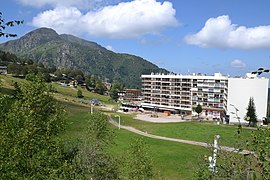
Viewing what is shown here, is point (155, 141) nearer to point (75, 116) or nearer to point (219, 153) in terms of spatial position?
point (75, 116)

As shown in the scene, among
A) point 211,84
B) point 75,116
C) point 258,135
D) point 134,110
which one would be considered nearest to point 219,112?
point 211,84

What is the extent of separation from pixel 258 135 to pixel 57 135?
1445cm

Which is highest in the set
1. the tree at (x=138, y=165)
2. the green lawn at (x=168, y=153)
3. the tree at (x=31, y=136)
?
the tree at (x=31, y=136)

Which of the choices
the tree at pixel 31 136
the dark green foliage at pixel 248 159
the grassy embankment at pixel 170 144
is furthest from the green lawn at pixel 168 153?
the dark green foliage at pixel 248 159

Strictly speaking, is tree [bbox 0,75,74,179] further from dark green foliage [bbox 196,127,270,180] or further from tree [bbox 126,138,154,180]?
tree [bbox 126,138,154,180]

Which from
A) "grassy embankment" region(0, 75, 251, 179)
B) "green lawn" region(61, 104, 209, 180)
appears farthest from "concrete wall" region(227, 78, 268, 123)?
"green lawn" region(61, 104, 209, 180)

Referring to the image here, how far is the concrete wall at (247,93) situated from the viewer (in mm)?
111188

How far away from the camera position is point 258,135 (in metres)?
6.95

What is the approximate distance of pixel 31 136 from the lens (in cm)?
1569

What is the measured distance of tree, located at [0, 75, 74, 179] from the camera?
45.7 feet

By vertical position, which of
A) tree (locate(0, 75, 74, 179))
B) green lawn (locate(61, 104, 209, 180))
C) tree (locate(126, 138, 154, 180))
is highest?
tree (locate(0, 75, 74, 179))

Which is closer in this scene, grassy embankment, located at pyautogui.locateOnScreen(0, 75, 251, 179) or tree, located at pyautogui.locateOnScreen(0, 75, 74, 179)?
tree, located at pyautogui.locateOnScreen(0, 75, 74, 179)

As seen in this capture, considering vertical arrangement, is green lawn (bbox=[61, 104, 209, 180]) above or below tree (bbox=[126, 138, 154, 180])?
below

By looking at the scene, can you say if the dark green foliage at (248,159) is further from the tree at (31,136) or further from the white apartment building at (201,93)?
the white apartment building at (201,93)
